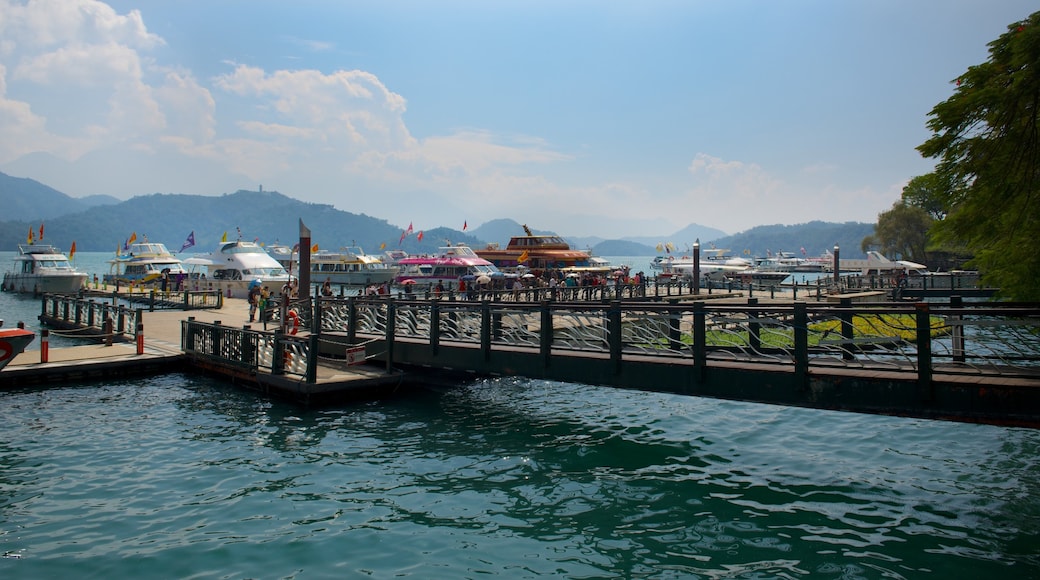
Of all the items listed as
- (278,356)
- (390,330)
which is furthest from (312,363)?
(390,330)

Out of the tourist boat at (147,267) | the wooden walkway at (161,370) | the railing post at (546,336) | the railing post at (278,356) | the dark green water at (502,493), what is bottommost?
the dark green water at (502,493)

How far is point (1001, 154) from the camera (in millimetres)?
11766

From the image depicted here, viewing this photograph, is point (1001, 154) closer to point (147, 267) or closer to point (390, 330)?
point (390, 330)

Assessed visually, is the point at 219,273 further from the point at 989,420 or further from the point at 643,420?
the point at 989,420

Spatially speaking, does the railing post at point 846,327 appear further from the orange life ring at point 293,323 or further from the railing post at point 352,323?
the orange life ring at point 293,323

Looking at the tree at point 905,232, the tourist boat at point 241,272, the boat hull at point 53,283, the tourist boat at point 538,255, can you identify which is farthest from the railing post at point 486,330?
the tree at point 905,232

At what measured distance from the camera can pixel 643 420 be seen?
17.0m

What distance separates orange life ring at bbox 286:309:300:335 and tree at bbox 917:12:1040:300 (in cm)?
1964

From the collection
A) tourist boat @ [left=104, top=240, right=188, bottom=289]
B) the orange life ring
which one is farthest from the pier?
A: tourist boat @ [left=104, top=240, right=188, bottom=289]

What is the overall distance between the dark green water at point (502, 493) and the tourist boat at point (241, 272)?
33.0m

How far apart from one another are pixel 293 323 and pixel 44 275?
49.6 metres

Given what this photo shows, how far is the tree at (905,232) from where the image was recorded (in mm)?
95188

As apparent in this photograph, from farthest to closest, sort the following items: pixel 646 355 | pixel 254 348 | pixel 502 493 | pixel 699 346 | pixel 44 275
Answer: pixel 44 275, pixel 254 348, pixel 646 355, pixel 699 346, pixel 502 493

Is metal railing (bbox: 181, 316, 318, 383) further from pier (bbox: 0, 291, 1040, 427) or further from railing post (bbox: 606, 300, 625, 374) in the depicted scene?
railing post (bbox: 606, 300, 625, 374)
